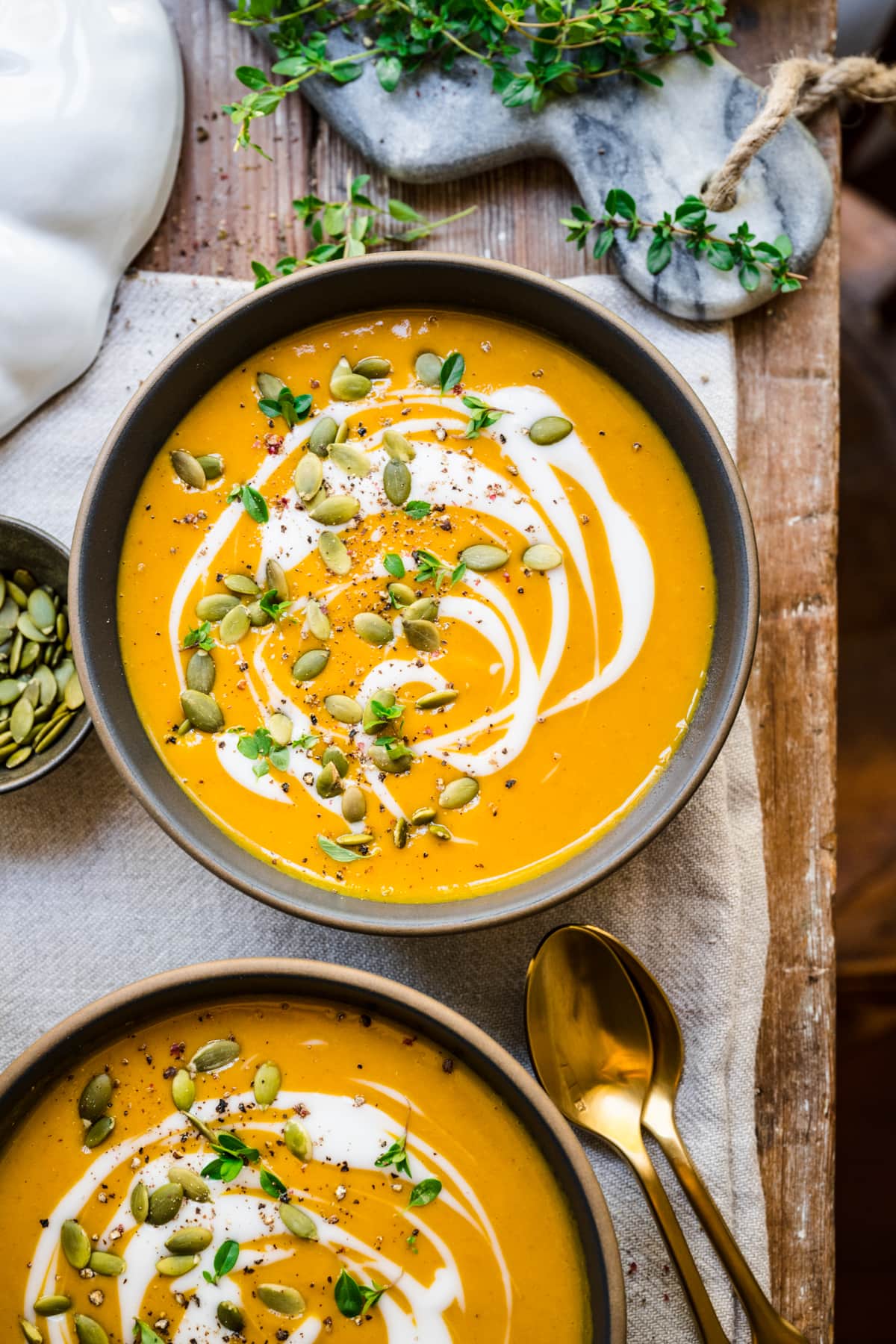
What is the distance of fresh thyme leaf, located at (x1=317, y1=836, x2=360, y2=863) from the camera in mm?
1781

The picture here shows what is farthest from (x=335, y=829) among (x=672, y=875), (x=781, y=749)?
(x=781, y=749)

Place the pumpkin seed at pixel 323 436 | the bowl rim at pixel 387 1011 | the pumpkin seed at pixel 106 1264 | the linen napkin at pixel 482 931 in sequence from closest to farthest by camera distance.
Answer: the bowl rim at pixel 387 1011 < the pumpkin seed at pixel 106 1264 < the pumpkin seed at pixel 323 436 < the linen napkin at pixel 482 931

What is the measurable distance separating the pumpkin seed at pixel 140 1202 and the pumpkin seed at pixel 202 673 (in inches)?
29.9

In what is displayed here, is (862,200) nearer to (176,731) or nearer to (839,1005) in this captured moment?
(839,1005)

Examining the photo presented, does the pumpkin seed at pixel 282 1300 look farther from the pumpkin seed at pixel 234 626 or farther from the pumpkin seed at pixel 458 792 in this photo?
the pumpkin seed at pixel 234 626

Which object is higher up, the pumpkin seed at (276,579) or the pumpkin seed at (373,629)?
the pumpkin seed at (276,579)

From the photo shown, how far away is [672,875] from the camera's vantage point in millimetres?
1956

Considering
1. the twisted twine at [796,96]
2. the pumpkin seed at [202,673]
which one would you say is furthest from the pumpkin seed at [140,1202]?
the twisted twine at [796,96]

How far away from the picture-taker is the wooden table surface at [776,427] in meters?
2.02

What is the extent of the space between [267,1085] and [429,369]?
116cm

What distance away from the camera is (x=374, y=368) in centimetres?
186

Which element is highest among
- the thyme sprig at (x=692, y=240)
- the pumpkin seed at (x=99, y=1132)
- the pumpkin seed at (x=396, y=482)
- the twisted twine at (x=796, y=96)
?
the twisted twine at (x=796, y=96)

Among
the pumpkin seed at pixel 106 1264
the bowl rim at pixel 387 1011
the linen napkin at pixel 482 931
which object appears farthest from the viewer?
the linen napkin at pixel 482 931

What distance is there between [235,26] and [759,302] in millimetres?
1064
